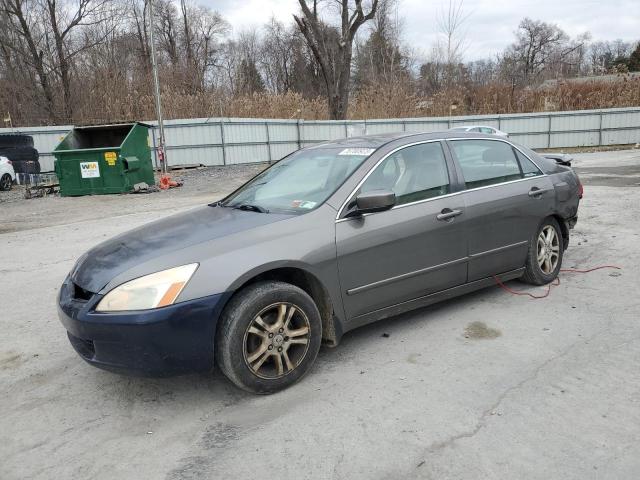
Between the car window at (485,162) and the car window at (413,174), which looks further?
the car window at (485,162)

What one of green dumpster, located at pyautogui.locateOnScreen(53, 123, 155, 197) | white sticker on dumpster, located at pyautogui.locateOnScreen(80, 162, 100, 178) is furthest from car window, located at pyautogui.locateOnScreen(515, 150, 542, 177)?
white sticker on dumpster, located at pyautogui.locateOnScreen(80, 162, 100, 178)

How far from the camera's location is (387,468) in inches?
100.0

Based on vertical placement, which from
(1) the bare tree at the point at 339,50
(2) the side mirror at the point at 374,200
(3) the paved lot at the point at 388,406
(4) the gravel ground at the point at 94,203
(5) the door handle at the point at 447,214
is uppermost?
(1) the bare tree at the point at 339,50

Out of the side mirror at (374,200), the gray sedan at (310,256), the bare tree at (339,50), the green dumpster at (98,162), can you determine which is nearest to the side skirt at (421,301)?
the gray sedan at (310,256)

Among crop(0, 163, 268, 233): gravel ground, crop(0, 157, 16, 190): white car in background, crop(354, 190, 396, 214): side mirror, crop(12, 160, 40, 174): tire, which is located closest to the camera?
crop(354, 190, 396, 214): side mirror

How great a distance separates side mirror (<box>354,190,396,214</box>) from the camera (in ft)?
11.9

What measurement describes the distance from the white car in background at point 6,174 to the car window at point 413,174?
57.2 feet

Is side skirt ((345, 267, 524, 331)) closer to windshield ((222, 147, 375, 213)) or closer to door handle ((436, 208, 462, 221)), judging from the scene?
door handle ((436, 208, 462, 221))

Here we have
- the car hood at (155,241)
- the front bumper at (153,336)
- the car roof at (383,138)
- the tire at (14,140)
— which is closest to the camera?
the front bumper at (153,336)

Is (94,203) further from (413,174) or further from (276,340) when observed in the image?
(276,340)

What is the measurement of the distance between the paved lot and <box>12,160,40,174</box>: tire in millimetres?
16659

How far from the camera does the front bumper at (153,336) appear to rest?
296 centimetres

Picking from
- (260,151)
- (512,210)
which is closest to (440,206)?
(512,210)

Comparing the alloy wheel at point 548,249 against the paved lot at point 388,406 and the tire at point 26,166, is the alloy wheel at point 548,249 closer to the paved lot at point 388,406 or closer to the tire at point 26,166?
the paved lot at point 388,406
